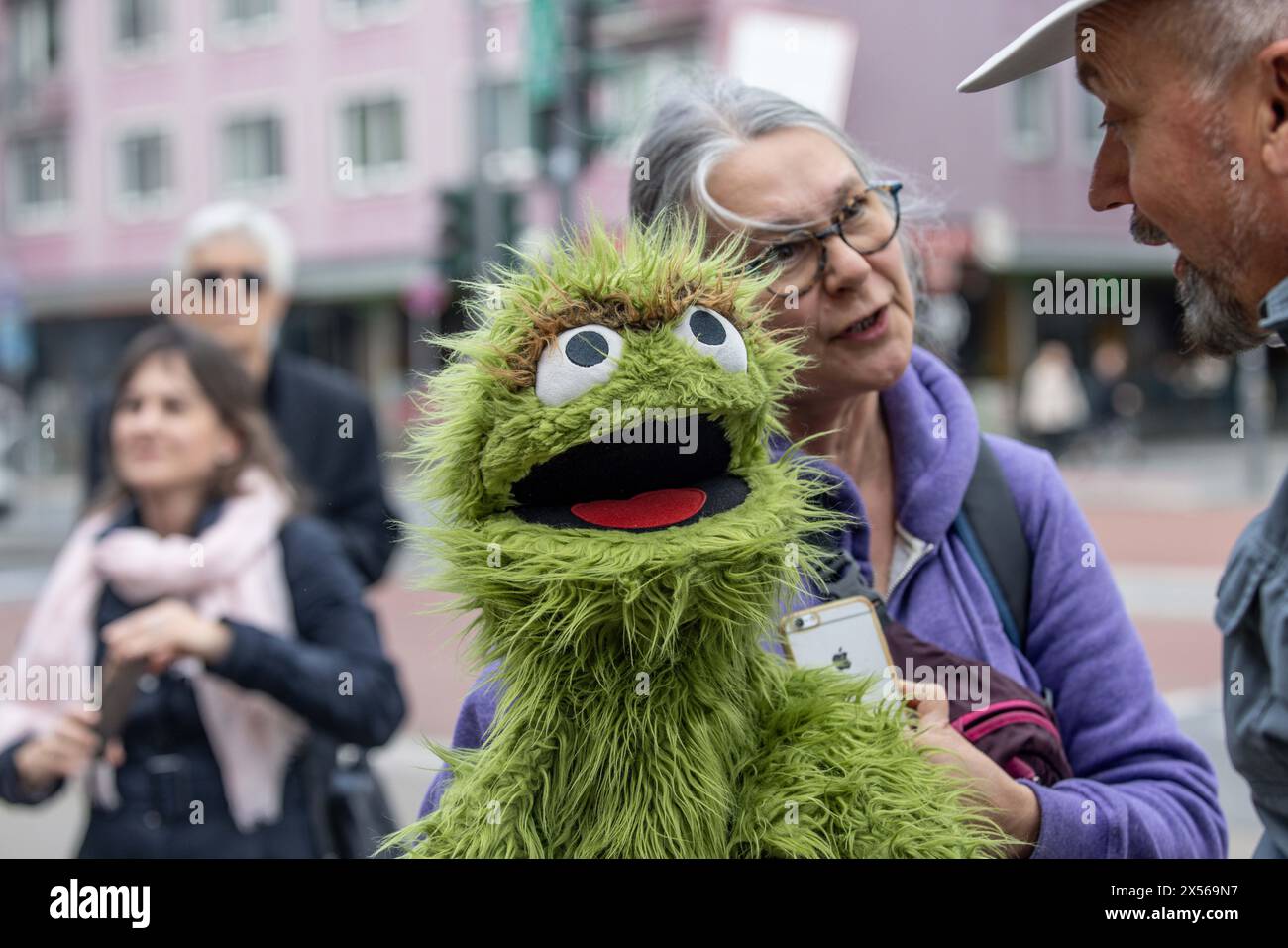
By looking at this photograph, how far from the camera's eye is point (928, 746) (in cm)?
129

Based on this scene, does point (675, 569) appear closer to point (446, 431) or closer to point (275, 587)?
point (446, 431)

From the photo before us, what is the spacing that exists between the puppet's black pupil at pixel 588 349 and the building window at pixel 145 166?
2569cm

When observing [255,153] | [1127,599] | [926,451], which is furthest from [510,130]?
[926,451]

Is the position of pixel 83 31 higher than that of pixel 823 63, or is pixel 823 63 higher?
pixel 83 31

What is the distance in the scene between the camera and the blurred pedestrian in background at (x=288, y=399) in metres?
3.45

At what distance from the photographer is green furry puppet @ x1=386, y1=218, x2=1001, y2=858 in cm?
112

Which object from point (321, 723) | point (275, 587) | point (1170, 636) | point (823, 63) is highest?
point (823, 63)

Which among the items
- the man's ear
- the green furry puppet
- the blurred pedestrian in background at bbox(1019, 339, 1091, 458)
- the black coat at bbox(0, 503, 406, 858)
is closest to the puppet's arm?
the green furry puppet

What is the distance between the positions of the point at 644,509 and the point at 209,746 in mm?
1885

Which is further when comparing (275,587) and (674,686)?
(275,587)

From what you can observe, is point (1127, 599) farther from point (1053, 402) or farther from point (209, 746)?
point (1053, 402)
